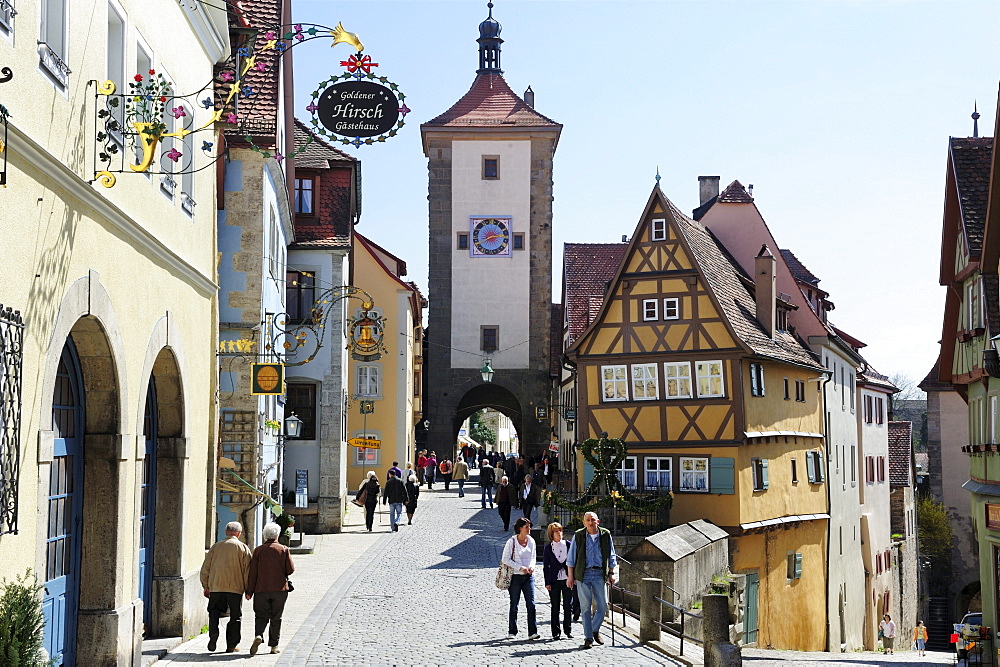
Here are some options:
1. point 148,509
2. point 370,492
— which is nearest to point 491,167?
point 370,492

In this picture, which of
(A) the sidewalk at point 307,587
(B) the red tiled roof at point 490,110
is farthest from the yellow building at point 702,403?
(B) the red tiled roof at point 490,110

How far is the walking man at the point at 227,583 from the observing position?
12.7m

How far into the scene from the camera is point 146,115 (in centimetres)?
988

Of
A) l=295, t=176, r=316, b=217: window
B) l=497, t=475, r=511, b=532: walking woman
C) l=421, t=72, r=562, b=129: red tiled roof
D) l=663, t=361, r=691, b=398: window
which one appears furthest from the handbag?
l=421, t=72, r=562, b=129: red tiled roof

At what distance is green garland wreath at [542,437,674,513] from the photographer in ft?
91.0

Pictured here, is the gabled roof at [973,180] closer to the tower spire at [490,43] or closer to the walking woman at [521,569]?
the walking woman at [521,569]

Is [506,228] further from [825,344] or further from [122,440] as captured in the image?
[122,440]

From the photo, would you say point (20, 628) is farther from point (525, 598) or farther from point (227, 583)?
point (525, 598)

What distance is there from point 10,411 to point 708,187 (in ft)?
131

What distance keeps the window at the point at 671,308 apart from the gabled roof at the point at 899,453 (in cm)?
2323

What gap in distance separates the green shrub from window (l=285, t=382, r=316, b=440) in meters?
20.7

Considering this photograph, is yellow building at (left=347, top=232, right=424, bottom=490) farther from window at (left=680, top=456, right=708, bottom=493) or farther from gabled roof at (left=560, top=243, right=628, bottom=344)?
window at (left=680, top=456, right=708, bottom=493)

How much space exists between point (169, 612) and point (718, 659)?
5867mm

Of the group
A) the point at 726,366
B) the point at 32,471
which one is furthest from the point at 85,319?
the point at 726,366
